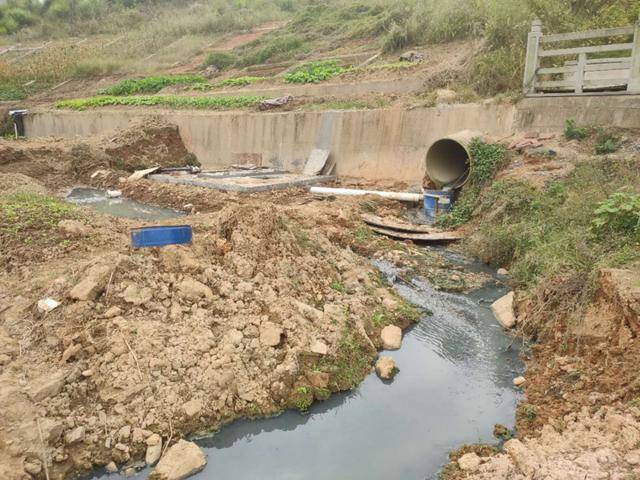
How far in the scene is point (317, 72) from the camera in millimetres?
19547

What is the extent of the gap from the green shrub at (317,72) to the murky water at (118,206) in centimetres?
801

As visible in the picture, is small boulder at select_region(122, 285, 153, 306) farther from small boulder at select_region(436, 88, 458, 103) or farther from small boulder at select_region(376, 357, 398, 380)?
small boulder at select_region(436, 88, 458, 103)

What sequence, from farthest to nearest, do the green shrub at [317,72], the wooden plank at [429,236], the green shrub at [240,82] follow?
the green shrub at [240,82]
the green shrub at [317,72]
the wooden plank at [429,236]

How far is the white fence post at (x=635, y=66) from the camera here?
30.3ft

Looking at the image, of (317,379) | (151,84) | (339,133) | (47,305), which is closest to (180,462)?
(317,379)

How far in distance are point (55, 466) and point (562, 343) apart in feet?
15.8

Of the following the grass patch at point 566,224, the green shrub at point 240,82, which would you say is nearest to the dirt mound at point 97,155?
the green shrub at point 240,82

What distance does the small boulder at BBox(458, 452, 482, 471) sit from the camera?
4199 mm

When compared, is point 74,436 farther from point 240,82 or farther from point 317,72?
point 240,82

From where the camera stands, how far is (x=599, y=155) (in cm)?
914

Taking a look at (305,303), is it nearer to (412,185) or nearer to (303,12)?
(412,185)

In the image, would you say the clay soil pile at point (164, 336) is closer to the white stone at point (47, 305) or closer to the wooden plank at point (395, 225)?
the white stone at point (47, 305)

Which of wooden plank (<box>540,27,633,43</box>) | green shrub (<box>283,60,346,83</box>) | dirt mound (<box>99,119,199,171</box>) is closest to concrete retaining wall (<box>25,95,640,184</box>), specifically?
dirt mound (<box>99,119,199,171</box>)

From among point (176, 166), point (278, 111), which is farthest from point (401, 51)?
point (176, 166)
